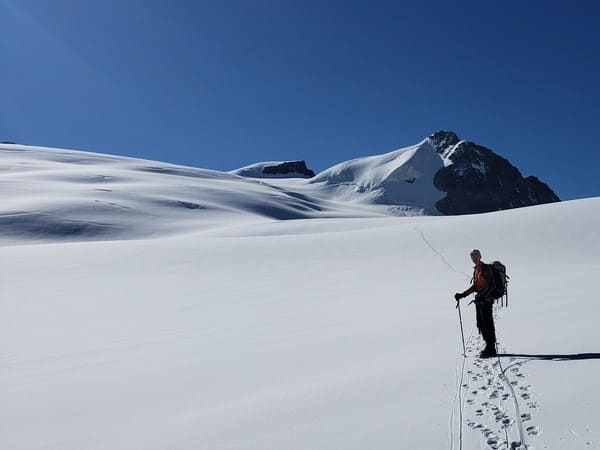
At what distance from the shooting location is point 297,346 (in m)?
7.29

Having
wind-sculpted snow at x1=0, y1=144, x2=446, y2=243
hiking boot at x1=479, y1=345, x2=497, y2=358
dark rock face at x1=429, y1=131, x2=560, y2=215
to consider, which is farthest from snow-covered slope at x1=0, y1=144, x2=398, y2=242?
dark rock face at x1=429, y1=131, x2=560, y2=215

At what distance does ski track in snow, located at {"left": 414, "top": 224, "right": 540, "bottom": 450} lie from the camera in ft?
12.1

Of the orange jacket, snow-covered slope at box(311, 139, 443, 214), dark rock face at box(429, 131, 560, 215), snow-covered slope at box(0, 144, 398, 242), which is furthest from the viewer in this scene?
dark rock face at box(429, 131, 560, 215)

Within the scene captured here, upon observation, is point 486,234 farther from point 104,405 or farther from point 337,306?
point 104,405

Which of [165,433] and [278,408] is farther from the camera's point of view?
[278,408]

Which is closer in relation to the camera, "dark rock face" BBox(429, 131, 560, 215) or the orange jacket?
the orange jacket

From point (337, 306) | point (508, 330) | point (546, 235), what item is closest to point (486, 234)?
point (546, 235)

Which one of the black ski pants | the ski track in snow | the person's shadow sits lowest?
the ski track in snow

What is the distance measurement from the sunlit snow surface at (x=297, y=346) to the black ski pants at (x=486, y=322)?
360 mm

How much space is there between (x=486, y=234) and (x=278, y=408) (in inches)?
804

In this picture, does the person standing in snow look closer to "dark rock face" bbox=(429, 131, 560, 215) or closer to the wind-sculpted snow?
the wind-sculpted snow

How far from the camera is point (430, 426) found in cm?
396

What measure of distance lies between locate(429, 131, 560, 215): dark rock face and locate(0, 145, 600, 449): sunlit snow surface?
5444 inches

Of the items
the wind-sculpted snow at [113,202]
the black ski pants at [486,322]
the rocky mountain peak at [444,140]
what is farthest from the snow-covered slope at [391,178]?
the black ski pants at [486,322]
